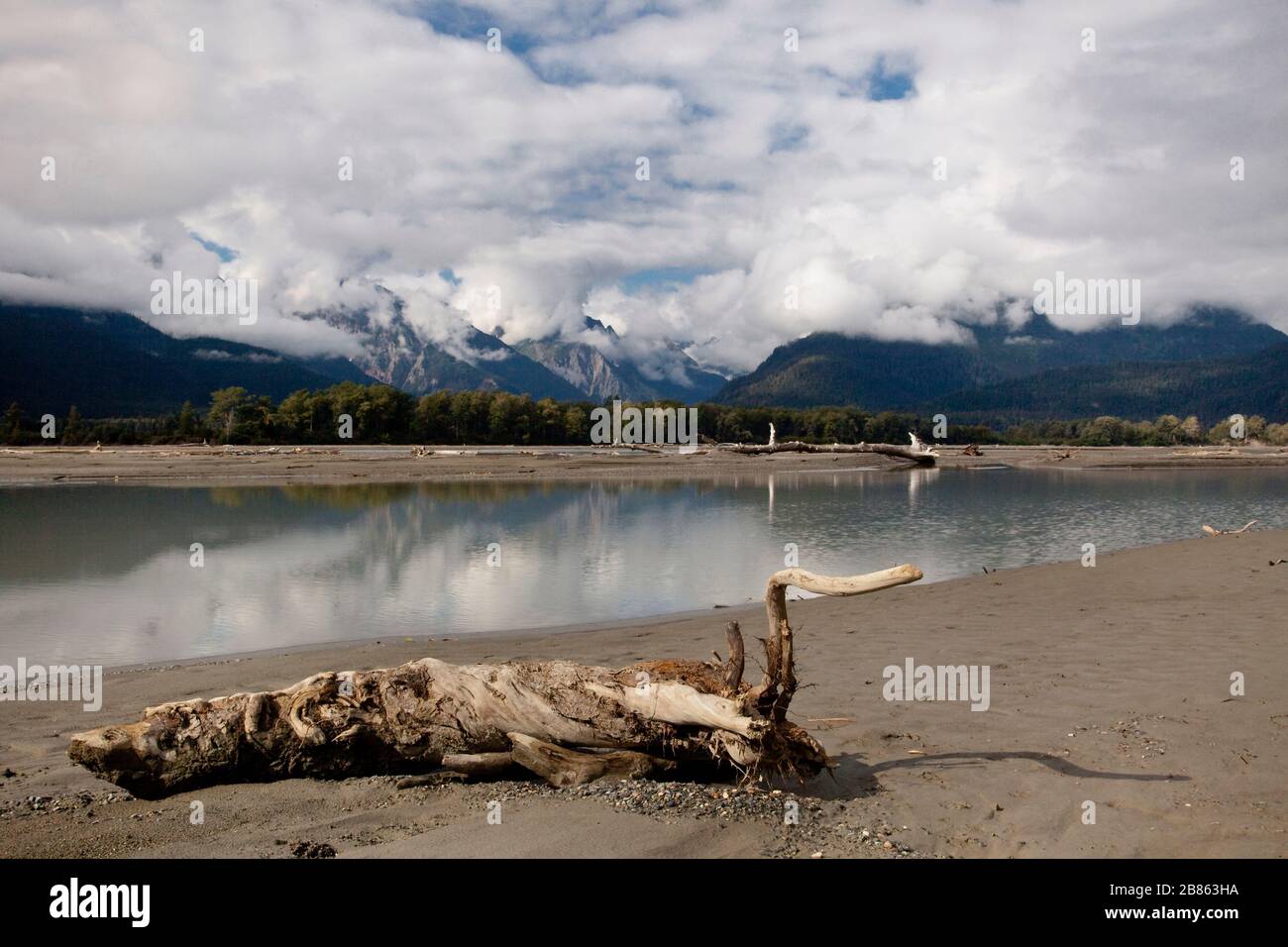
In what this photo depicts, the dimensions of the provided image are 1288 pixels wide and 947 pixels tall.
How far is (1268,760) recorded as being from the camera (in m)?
7.36

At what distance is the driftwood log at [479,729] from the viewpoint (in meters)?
7.04

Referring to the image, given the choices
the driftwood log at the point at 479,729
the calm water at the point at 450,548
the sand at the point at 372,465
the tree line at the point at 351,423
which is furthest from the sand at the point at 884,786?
the tree line at the point at 351,423

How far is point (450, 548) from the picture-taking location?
2761cm

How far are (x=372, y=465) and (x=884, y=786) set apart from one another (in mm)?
66658

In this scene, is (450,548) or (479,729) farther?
(450,548)

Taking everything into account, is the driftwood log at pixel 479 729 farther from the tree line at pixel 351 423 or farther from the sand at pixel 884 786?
the tree line at pixel 351 423

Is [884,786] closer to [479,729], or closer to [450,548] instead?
[479,729]

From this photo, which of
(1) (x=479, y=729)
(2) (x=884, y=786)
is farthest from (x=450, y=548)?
(2) (x=884, y=786)

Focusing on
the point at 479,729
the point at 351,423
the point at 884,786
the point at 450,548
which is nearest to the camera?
the point at 884,786

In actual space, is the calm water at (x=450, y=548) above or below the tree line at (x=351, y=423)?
below

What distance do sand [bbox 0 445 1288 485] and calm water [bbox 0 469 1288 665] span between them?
8.20 metres

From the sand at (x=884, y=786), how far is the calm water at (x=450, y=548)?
4.33 meters

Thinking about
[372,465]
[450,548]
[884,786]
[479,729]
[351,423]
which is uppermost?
[351,423]
